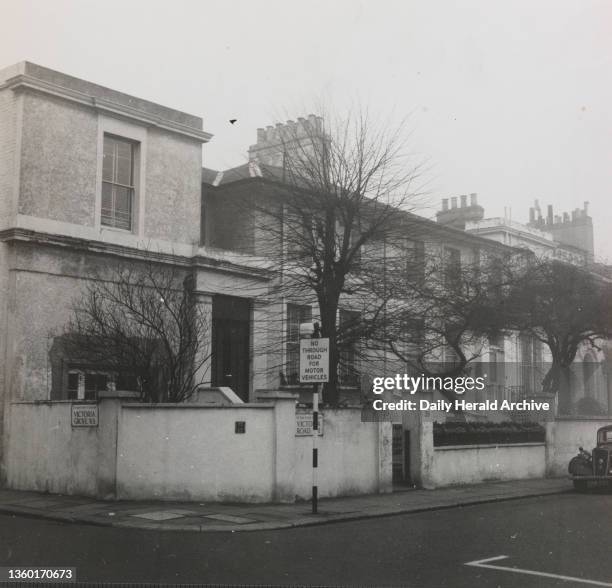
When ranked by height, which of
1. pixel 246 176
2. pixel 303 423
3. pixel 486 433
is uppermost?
pixel 246 176

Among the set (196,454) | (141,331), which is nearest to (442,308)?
(141,331)

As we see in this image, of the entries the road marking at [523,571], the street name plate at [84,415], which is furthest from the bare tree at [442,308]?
the road marking at [523,571]

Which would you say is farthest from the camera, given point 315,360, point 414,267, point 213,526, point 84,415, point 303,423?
point 414,267

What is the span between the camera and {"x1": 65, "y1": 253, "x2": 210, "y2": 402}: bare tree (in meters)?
16.8

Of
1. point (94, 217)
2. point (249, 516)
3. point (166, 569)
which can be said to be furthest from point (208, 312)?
point (166, 569)

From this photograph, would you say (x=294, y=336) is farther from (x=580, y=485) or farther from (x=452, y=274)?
(x=580, y=485)

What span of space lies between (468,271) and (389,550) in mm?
17437

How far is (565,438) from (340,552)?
1669cm

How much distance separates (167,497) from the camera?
14.7m

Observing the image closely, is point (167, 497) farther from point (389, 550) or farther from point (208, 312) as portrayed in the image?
point (208, 312)

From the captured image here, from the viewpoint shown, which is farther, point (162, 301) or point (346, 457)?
point (162, 301)

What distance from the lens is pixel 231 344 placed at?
22672 mm

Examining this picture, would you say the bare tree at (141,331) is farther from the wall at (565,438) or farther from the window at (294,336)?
the wall at (565,438)

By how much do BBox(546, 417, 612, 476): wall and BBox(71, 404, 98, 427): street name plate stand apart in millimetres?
14127
